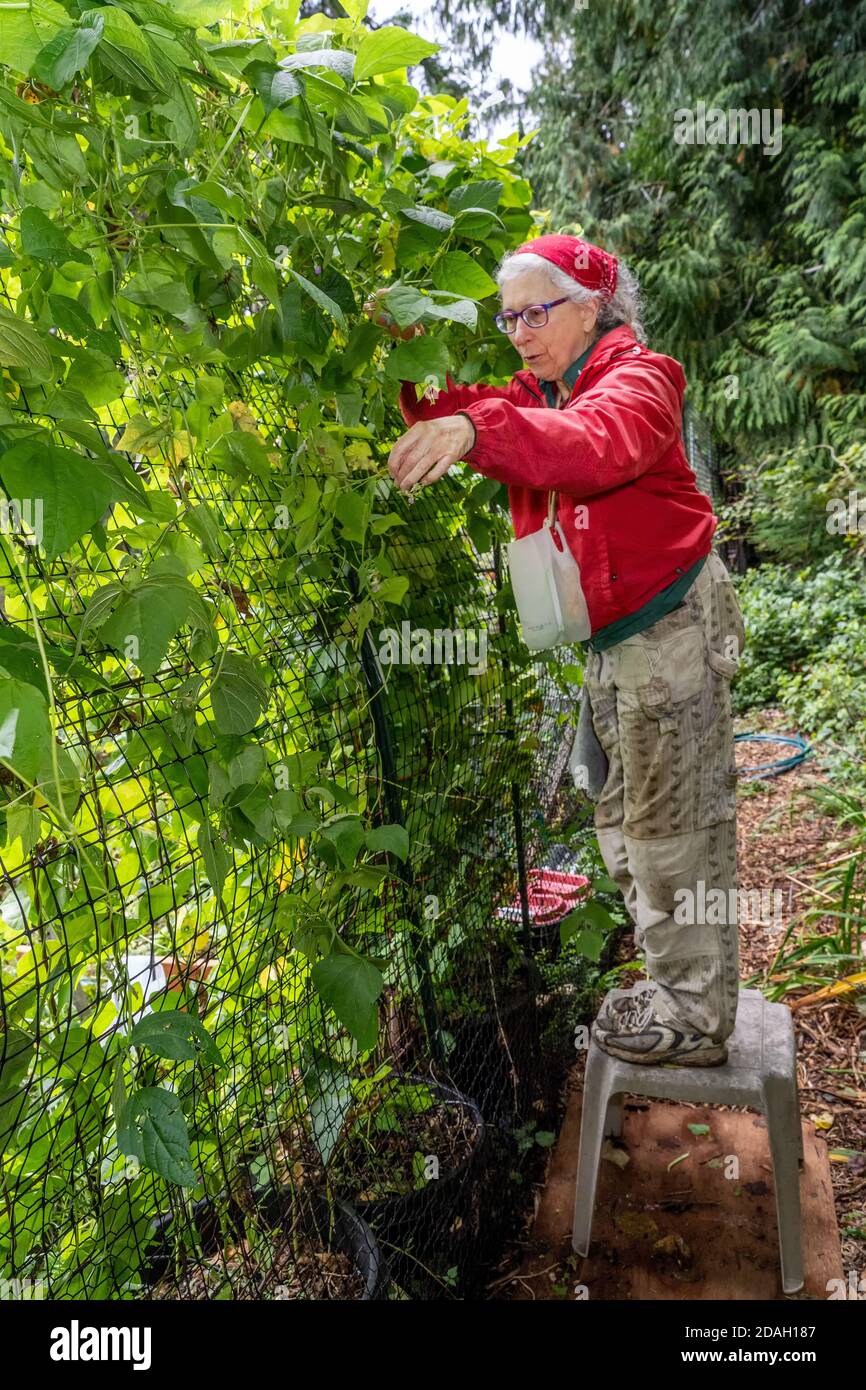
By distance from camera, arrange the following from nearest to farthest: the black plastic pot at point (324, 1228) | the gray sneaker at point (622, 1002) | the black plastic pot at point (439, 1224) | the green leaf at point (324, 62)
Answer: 1. the green leaf at point (324, 62)
2. the black plastic pot at point (324, 1228)
3. the black plastic pot at point (439, 1224)
4. the gray sneaker at point (622, 1002)

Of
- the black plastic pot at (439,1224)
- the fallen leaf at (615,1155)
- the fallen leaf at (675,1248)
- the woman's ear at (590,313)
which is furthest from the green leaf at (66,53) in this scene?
the fallen leaf at (615,1155)

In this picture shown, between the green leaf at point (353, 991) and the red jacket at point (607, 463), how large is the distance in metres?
0.65

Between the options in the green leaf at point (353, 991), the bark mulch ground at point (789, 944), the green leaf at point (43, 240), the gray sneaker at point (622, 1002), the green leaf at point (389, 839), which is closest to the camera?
the green leaf at point (43, 240)

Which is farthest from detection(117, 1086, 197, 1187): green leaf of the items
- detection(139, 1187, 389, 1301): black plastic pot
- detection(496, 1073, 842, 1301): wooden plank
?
detection(496, 1073, 842, 1301): wooden plank

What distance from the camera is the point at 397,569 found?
60.9 inches

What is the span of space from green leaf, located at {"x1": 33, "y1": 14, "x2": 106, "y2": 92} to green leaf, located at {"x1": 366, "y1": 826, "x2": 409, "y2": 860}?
84cm

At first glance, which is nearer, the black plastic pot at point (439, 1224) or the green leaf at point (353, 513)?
the green leaf at point (353, 513)

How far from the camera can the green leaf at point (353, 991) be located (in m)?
1.08

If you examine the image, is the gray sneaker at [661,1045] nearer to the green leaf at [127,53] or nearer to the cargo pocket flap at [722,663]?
the cargo pocket flap at [722,663]

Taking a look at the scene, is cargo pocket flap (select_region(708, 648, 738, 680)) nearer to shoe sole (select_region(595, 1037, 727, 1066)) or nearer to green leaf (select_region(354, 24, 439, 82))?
shoe sole (select_region(595, 1037, 727, 1066))

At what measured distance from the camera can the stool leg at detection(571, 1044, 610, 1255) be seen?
74.6 inches

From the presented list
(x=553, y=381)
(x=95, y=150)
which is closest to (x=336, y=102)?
(x=95, y=150)
